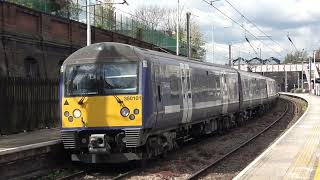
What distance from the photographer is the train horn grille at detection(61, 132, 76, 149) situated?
12.7m

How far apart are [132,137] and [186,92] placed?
4.00 metres

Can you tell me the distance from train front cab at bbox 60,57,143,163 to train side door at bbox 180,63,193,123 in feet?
10.7

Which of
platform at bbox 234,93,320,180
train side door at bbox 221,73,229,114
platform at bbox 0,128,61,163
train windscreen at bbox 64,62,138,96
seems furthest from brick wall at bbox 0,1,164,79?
platform at bbox 234,93,320,180

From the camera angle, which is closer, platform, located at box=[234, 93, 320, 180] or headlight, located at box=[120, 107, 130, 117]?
platform, located at box=[234, 93, 320, 180]

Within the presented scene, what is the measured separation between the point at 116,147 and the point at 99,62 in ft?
7.01

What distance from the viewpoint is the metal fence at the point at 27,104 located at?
17.7 m

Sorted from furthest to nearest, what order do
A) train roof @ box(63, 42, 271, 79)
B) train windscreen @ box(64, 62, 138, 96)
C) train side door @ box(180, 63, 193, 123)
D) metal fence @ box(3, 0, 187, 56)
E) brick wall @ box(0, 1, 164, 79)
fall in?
metal fence @ box(3, 0, 187, 56) → brick wall @ box(0, 1, 164, 79) → train side door @ box(180, 63, 193, 123) → train roof @ box(63, 42, 271, 79) → train windscreen @ box(64, 62, 138, 96)

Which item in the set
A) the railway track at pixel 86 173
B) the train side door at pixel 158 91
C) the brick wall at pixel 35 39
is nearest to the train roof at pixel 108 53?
the train side door at pixel 158 91

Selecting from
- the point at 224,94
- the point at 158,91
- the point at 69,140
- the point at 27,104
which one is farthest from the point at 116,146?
the point at 224,94

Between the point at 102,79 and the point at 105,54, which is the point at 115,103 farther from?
the point at 105,54

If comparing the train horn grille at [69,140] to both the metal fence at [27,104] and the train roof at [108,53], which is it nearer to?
the train roof at [108,53]

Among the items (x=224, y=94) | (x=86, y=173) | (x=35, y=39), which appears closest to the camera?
(x=86, y=173)

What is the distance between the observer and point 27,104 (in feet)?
62.4

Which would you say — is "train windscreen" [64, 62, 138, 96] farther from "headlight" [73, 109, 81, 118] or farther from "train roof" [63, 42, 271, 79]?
"headlight" [73, 109, 81, 118]
